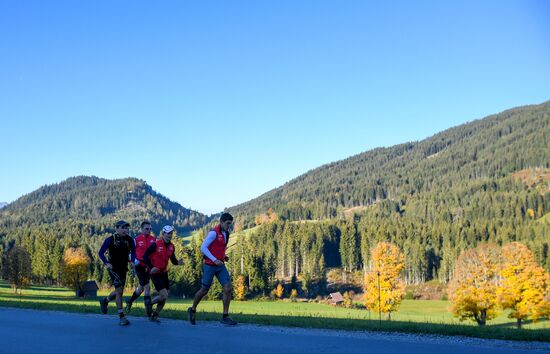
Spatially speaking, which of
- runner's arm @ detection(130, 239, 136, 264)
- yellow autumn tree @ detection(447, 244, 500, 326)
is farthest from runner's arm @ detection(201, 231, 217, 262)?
yellow autumn tree @ detection(447, 244, 500, 326)

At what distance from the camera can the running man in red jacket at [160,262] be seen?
13727mm

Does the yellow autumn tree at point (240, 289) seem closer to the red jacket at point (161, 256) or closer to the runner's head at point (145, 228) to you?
the runner's head at point (145, 228)

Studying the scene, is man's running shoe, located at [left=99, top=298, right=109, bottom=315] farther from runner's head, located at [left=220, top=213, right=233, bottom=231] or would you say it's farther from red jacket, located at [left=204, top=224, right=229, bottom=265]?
runner's head, located at [left=220, top=213, right=233, bottom=231]

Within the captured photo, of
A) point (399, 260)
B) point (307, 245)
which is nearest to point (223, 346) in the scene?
point (399, 260)

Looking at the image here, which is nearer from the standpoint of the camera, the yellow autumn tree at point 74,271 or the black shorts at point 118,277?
the black shorts at point 118,277

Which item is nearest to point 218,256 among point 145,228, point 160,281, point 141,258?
point 160,281

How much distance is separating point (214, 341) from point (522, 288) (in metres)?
49.1

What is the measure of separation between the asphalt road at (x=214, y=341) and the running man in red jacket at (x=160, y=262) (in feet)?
2.86

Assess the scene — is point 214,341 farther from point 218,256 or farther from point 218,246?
point 218,246

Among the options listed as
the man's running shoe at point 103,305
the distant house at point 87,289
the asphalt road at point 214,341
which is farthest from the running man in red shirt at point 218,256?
the distant house at point 87,289

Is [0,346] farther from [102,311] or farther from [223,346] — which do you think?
[102,311]

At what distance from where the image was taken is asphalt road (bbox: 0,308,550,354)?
360 inches

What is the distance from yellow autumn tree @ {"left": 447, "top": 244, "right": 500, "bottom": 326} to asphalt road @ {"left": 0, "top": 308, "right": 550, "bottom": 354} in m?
42.1

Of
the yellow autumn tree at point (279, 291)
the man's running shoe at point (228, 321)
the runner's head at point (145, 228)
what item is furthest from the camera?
the yellow autumn tree at point (279, 291)
